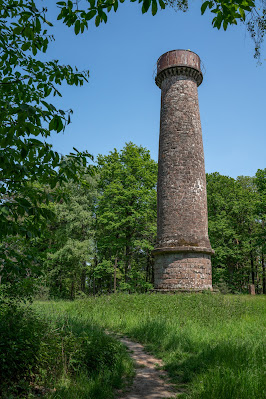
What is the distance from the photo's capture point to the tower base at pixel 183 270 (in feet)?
46.4

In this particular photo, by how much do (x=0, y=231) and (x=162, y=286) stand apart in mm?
12323

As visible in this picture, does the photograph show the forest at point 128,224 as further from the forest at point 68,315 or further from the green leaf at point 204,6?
the green leaf at point 204,6

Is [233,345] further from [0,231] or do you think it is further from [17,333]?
[0,231]

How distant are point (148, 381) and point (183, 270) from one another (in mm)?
9248

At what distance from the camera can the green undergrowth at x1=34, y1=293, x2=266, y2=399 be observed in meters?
4.22

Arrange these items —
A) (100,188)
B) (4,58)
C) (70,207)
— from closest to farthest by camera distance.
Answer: (4,58) < (70,207) < (100,188)

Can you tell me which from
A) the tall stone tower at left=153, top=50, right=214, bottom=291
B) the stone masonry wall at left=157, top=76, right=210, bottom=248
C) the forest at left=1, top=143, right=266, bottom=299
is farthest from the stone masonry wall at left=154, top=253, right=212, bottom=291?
the forest at left=1, top=143, right=266, bottom=299

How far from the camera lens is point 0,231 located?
3.21 m

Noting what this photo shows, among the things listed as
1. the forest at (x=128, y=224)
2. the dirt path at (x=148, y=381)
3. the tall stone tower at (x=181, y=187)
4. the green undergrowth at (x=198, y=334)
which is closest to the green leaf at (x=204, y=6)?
the green undergrowth at (x=198, y=334)

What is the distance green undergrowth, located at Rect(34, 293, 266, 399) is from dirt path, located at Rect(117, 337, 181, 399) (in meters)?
0.20

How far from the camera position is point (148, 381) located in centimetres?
523

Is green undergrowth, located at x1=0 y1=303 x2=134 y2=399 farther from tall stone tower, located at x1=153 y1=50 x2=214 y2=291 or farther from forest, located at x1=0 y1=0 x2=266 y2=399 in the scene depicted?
tall stone tower, located at x1=153 y1=50 x2=214 y2=291

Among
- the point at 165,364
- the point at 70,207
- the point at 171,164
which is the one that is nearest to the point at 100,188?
the point at 70,207

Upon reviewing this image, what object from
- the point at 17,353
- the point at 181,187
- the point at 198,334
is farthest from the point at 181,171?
the point at 17,353
